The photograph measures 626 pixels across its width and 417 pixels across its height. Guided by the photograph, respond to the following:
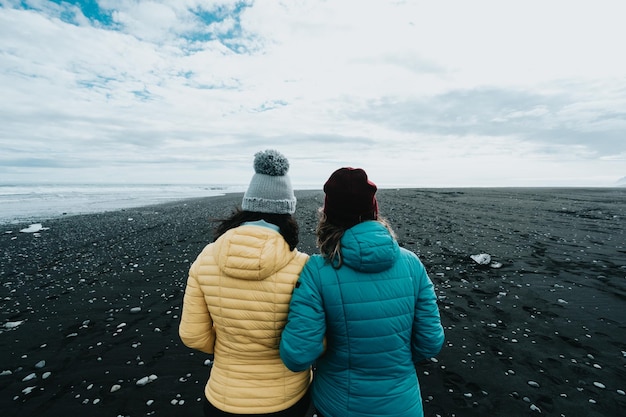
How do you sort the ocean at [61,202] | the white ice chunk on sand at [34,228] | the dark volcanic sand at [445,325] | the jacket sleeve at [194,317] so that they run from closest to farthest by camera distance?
the jacket sleeve at [194,317], the dark volcanic sand at [445,325], the white ice chunk on sand at [34,228], the ocean at [61,202]

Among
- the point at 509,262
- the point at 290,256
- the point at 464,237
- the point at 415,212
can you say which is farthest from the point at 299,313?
the point at 415,212

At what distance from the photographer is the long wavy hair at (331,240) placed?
2.61 m

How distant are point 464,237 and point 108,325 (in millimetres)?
15177

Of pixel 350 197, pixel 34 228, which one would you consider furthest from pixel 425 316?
pixel 34 228

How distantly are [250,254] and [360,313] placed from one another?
3.39 ft

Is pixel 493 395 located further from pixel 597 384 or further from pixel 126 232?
pixel 126 232

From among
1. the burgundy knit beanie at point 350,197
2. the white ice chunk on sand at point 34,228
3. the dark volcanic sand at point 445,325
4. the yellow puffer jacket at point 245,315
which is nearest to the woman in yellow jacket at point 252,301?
the yellow puffer jacket at point 245,315

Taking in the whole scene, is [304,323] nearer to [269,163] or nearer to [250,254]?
[250,254]

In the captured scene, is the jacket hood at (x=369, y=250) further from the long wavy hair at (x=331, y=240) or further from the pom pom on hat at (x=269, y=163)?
the pom pom on hat at (x=269, y=163)

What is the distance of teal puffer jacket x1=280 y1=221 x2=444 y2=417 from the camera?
251 cm

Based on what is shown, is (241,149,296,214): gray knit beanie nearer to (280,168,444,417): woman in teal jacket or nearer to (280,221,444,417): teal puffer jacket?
(280,168,444,417): woman in teal jacket

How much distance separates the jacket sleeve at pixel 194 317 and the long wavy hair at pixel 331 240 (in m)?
1.16

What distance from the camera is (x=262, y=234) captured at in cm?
247

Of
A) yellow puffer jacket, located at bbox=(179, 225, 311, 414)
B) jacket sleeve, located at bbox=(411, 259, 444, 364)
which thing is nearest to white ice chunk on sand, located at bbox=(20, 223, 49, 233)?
yellow puffer jacket, located at bbox=(179, 225, 311, 414)
